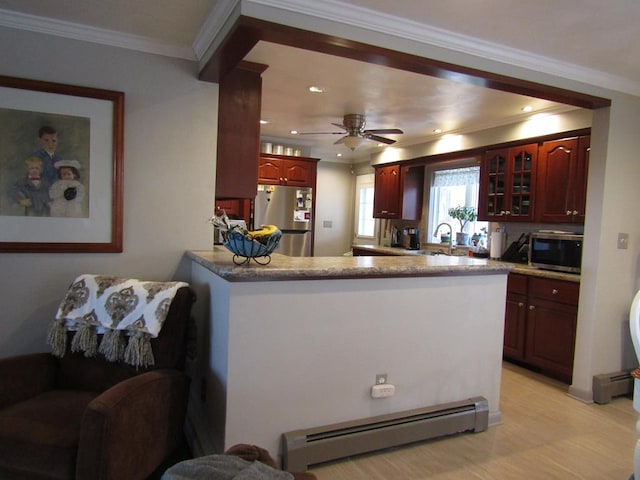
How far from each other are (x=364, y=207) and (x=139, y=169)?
516 centimetres

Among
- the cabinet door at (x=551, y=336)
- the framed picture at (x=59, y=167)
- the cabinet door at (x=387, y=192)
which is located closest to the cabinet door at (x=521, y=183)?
the cabinet door at (x=551, y=336)

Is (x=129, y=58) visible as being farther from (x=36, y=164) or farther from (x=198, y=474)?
(x=198, y=474)

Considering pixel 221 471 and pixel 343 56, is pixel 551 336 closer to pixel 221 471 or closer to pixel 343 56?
pixel 343 56

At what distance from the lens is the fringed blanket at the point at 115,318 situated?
2.12 meters

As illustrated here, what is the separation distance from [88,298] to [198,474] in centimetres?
150

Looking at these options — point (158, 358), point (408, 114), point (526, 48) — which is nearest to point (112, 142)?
point (158, 358)

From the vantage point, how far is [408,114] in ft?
14.4

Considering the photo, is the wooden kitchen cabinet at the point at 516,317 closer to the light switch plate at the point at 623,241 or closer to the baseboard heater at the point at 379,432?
the light switch plate at the point at 623,241

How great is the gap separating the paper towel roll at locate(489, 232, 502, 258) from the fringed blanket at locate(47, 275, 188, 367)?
11.8ft

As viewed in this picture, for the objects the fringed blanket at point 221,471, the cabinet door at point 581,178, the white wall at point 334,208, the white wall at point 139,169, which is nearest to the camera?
the fringed blanket at point 221,471

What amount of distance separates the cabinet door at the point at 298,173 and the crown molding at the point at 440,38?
3863 millimetres

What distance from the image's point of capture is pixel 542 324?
3.78 meters

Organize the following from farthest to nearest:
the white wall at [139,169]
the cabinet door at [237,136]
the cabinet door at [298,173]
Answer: the cabinet door at [298,173], the cabinet door at [237,136], the white wall at [139,169]

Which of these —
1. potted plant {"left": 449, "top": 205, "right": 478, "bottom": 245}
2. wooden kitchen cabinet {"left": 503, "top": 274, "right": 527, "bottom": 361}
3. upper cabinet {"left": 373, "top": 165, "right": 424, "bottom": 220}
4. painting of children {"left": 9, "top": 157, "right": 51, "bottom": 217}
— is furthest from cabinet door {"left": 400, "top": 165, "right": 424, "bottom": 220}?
painting of children {"left": 9, "top": 157, "right": 51, "bottom": 217}
